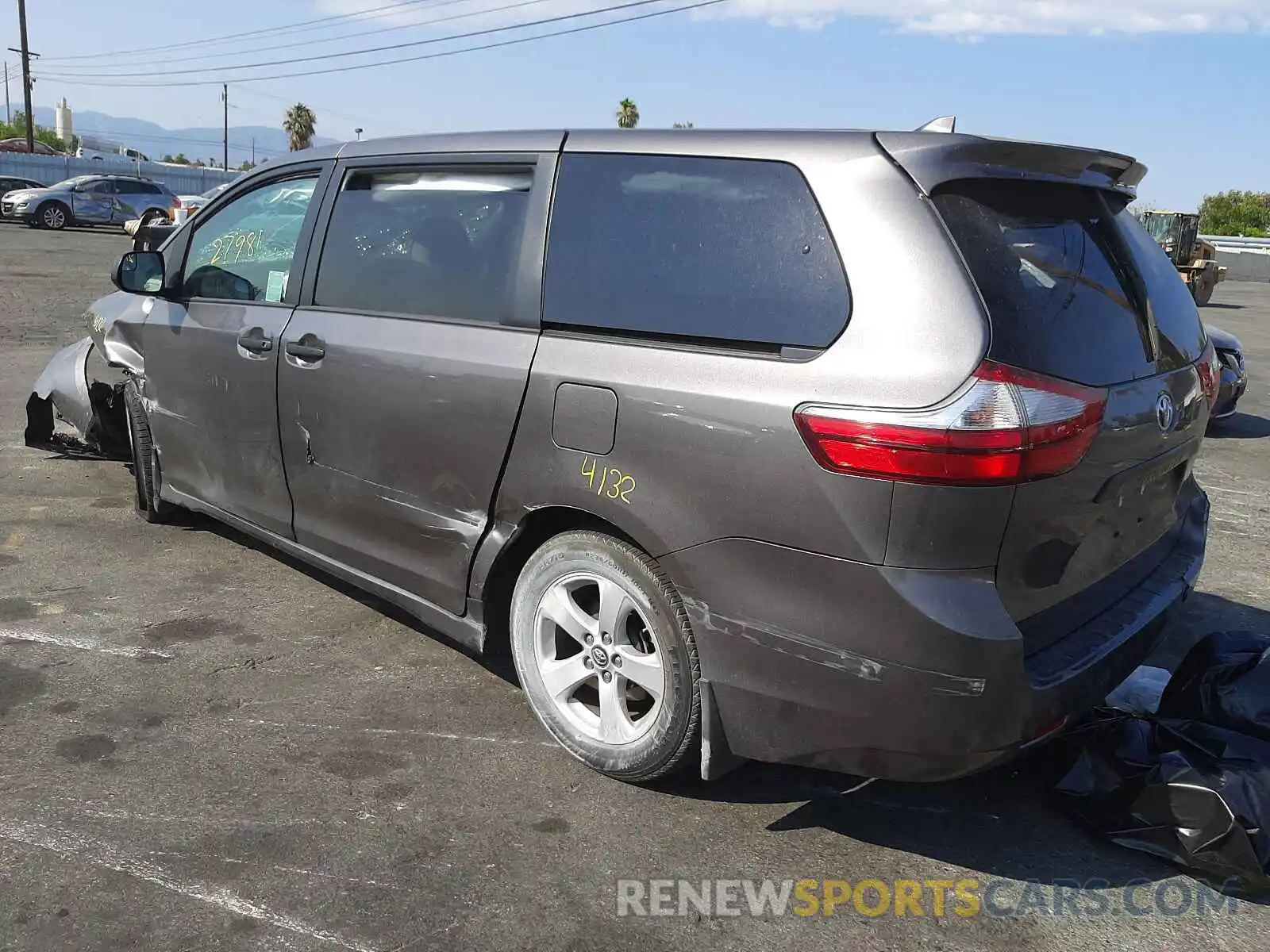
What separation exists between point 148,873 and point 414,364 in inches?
64.9

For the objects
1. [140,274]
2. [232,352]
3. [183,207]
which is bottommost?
[232,352]

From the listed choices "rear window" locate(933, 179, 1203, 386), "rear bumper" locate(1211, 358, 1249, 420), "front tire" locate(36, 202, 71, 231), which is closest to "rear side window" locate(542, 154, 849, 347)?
"rear window" locate(933, 179, 1203, 386)

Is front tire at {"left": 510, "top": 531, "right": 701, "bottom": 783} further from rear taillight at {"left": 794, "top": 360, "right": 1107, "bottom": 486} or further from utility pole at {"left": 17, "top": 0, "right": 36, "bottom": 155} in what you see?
Result: utility pole at {"left": 17, "top": 0, "right": 36, "bottom": 155}

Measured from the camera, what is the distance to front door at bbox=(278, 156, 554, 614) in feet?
10.5

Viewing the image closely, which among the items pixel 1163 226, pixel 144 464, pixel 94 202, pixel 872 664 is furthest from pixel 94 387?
pixel 94 202

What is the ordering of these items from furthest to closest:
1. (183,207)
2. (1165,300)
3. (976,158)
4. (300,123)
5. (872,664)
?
1. (300,123)
2. (183,207)
3. (1165,300)
4. (976,158)
5. (872,664)

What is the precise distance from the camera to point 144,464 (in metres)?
5.15

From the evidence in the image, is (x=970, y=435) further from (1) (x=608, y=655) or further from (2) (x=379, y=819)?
(2) (x=379, y=819)

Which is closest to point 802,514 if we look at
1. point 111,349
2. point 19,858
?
point 19,858

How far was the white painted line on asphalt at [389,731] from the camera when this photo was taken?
132 inches

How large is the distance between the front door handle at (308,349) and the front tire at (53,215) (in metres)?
30.9

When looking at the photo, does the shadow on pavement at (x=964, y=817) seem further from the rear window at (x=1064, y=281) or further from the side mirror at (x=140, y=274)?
the side mirror at (x=140, y=274)

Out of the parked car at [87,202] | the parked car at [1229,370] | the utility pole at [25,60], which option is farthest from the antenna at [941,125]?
the utility pole at [25,60]

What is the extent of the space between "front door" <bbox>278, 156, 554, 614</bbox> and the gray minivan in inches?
0.5
